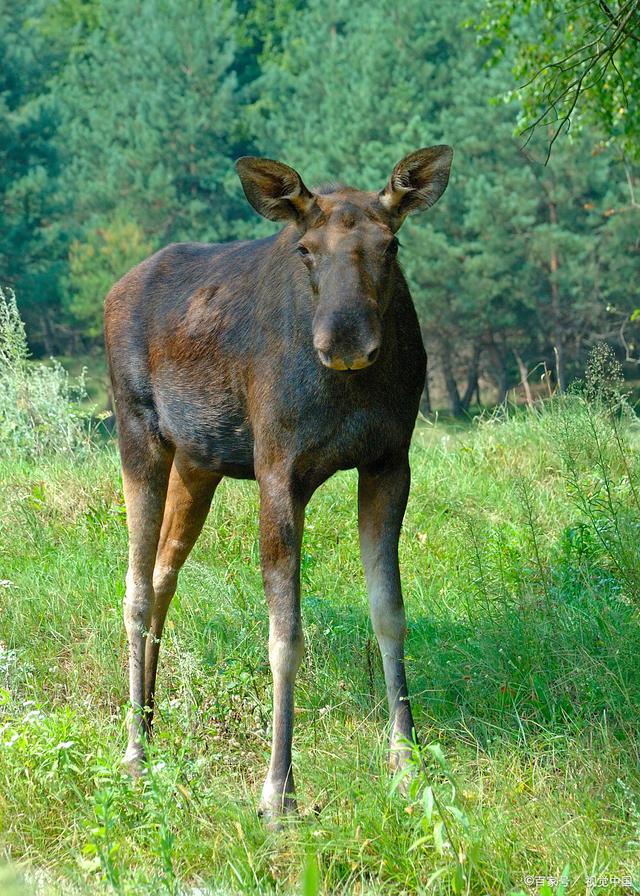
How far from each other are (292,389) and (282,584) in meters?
0.78

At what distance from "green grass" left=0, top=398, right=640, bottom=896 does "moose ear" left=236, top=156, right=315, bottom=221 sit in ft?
6.67

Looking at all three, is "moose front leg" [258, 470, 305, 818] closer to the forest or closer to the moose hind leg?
the forest

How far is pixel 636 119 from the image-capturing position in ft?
38.6

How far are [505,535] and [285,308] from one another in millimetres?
3495

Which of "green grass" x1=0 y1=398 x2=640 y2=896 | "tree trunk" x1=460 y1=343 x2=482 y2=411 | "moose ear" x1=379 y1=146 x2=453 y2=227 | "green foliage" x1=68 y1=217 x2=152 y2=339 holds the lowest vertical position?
"tree trunk" x1=460 y1=343 x2=482 y2=411

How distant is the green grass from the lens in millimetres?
3650

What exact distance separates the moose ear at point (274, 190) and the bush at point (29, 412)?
6.11 meters

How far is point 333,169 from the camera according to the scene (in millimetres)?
34281

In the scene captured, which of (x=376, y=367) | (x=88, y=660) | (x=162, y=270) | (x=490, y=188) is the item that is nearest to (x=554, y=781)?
(x=376, y=367)

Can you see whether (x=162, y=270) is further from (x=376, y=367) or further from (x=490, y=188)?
(x=490, y=188)

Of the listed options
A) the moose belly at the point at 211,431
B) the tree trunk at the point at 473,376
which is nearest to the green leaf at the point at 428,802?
the moose belly at the point at 211,431

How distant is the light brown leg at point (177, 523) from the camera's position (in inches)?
220

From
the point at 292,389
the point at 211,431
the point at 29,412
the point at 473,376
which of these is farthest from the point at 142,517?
the point at 473,376

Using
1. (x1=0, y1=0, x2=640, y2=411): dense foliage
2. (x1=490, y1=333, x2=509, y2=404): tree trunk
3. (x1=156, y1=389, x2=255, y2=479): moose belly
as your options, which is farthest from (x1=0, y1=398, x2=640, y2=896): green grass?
(x1=490, y1=333, x2=509, y2=404): tree trunk
